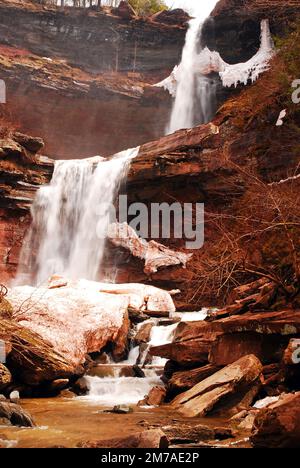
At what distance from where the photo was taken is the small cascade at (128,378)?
34.9 ft

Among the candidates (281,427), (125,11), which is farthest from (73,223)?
(125,11)

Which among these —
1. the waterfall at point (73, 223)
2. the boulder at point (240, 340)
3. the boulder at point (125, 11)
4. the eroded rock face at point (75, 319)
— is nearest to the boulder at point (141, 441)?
the boulder at point (240, 340)

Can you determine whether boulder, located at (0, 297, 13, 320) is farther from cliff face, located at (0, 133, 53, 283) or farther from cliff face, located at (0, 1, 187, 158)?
cliff face, located at (0, 1, 187, 158)

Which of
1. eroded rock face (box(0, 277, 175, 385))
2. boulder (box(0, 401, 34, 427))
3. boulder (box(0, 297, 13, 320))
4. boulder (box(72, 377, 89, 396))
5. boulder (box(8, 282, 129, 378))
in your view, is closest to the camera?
boulder (box(0, 401, 34, 427))

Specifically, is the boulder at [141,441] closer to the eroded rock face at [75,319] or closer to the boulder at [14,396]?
the boulder at [14,396]

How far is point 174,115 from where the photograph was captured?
34531 mm

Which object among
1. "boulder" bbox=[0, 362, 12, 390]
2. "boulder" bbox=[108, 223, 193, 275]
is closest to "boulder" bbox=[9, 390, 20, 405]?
"boulder" bbox=[0, 362, 12, 390]

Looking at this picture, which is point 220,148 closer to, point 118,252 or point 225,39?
point 118,252

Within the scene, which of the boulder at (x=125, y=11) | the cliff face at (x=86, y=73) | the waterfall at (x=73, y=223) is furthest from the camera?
the boulder at (x=125, y=11)

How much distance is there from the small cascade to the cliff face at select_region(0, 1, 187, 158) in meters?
22.0

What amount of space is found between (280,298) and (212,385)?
7.71 ft

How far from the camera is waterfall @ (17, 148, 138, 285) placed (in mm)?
24109

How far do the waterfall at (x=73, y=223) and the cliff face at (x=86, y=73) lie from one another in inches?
346
